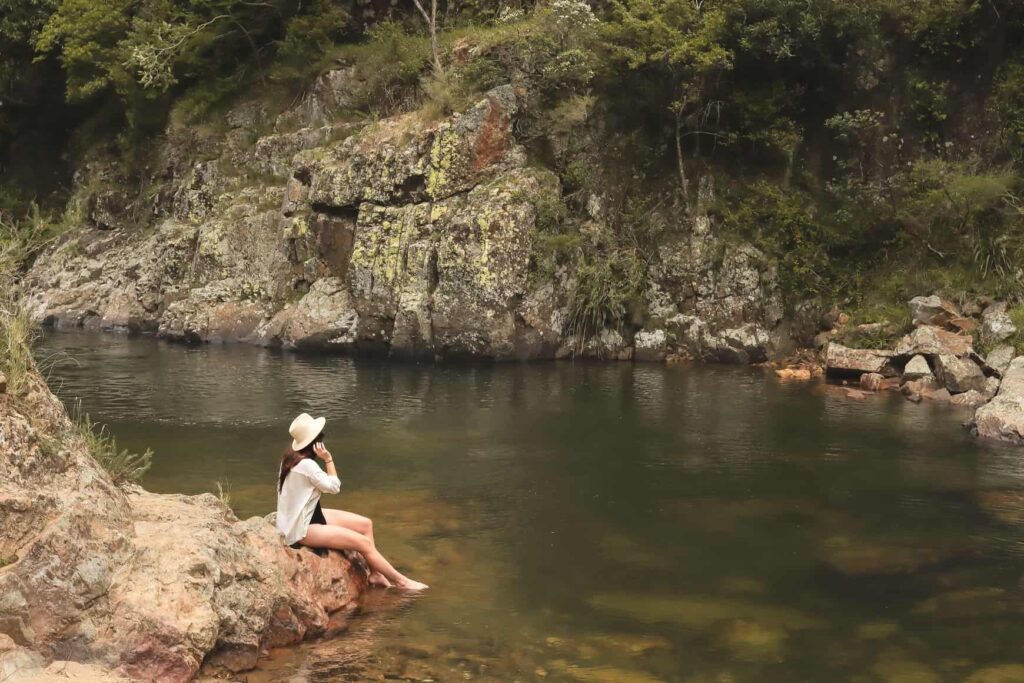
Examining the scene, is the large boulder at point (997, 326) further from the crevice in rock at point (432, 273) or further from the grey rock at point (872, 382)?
the crevice in rock at point (432, 273)

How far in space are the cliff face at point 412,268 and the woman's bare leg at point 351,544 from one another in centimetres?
1706

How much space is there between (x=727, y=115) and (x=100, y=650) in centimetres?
Answer: 2664

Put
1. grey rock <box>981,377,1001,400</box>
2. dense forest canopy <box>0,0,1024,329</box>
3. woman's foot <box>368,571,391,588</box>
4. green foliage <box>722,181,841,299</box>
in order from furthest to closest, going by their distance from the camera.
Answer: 1. green foliage <box>722,181,841,299</box>
2. dense forest canopy <box>0,0,1024,329</box>
3. grey rock <box>981,377,1001,400</box>
4. woman's foot <box>368,571,391,588</box>

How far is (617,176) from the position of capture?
31.3 metres

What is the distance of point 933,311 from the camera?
25.4 meters

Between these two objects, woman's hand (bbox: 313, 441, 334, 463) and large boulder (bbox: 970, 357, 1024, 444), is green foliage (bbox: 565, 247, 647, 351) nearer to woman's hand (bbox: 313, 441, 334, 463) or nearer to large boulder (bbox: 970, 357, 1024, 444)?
large boulder (bbox: 970, 357, 1024, 444)

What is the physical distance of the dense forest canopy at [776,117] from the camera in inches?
1089

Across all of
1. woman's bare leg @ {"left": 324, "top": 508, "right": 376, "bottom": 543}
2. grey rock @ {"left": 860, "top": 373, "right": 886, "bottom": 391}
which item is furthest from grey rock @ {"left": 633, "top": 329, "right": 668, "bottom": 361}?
woman's bare leg @ {"left": 324, "top": 508, "right": 376, "bottom": 543}

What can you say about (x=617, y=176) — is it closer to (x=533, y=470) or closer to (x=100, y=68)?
(x=533, y=470)

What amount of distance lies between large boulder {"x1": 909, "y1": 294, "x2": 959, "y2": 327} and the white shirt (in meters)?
19.2

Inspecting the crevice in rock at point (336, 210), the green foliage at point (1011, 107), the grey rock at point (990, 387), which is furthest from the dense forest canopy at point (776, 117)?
the crevice in rock at point (336, 210)

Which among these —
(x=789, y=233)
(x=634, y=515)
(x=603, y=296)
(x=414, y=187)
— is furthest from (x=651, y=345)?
(x=634, y=515)

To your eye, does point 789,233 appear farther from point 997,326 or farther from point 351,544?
point 351,544

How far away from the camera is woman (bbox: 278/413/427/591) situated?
10.2 metres
